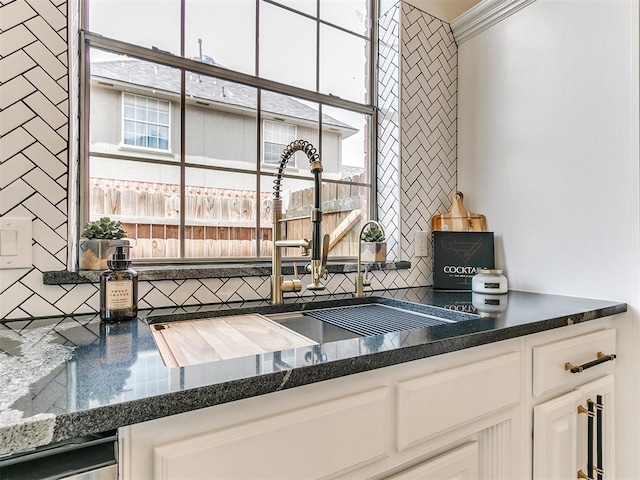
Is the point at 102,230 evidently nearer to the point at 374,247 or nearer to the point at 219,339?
the point at 219,339

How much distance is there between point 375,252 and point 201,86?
970 mm

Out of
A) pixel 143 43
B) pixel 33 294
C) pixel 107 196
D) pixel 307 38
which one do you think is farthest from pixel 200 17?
pixel 33 294

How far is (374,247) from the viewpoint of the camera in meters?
1.62

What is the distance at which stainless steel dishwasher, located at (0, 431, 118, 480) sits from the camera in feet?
1.49

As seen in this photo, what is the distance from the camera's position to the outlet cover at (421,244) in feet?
5.95

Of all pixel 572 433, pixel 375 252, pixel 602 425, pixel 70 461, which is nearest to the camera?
pixel 70 461

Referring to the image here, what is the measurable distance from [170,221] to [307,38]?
106 cm

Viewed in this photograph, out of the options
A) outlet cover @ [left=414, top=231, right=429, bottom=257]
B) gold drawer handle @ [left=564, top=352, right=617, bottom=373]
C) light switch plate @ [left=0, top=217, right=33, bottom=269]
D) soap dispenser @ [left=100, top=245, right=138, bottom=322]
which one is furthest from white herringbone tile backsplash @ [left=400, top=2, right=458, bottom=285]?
light switch plate @ [left=0, top=217, right=33, bottom=269]

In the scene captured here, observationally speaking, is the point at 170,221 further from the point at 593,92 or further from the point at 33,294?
the point at 593,92

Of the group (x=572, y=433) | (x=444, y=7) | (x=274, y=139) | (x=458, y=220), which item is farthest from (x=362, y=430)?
(x=444, y=7)

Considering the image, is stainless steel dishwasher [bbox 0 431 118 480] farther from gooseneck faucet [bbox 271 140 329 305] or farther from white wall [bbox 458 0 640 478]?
white wall [bbox 458 0 640 478]

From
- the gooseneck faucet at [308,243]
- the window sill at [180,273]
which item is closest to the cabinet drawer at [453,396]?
the gooseneck faucet at [308,243]

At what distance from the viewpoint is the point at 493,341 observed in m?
0.91

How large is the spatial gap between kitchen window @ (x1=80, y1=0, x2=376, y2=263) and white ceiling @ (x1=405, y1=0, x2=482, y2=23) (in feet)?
0.86
